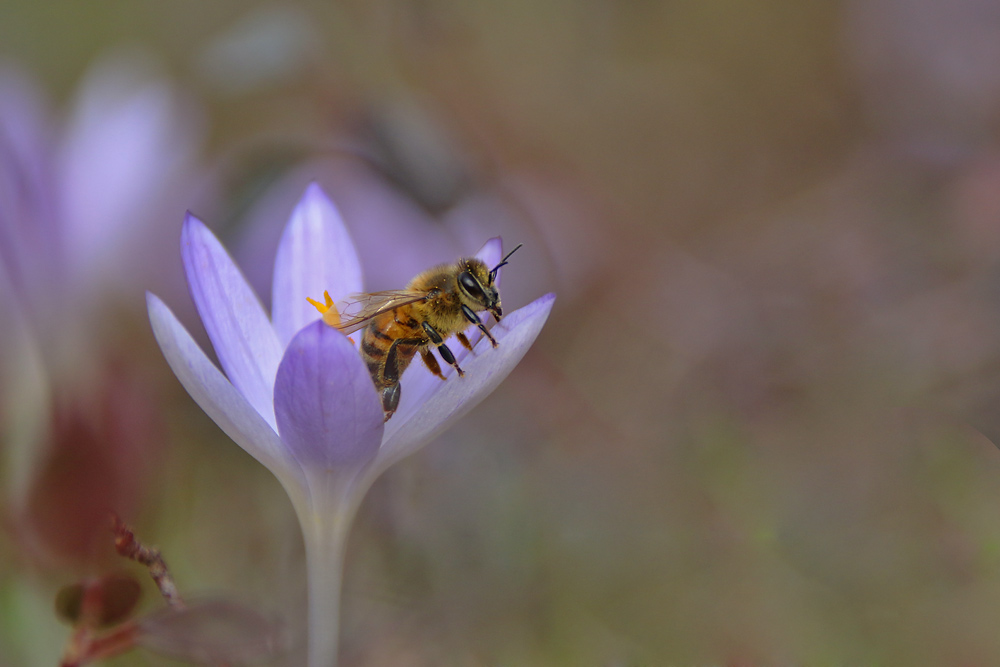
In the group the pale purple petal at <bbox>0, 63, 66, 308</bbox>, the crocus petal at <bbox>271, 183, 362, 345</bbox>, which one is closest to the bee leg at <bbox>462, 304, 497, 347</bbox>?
the crocus petal at <bbox>271, 183, 362, 345</bbox>

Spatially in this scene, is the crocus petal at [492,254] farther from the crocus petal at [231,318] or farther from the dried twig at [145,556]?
the dried twig at [145,556]

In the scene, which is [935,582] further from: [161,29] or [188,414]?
[161,29]

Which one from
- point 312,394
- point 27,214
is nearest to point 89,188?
point 27,214

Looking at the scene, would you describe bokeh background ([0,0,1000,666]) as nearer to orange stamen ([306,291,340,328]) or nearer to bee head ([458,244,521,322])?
orange stamen ([306,291,340,328])

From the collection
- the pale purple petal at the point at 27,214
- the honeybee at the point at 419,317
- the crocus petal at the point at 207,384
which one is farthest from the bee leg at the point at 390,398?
the pale purple petal at the point at 27,214

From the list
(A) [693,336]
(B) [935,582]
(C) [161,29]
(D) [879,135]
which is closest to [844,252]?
(A) [693,336]

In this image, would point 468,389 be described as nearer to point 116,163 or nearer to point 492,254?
point 492,254
